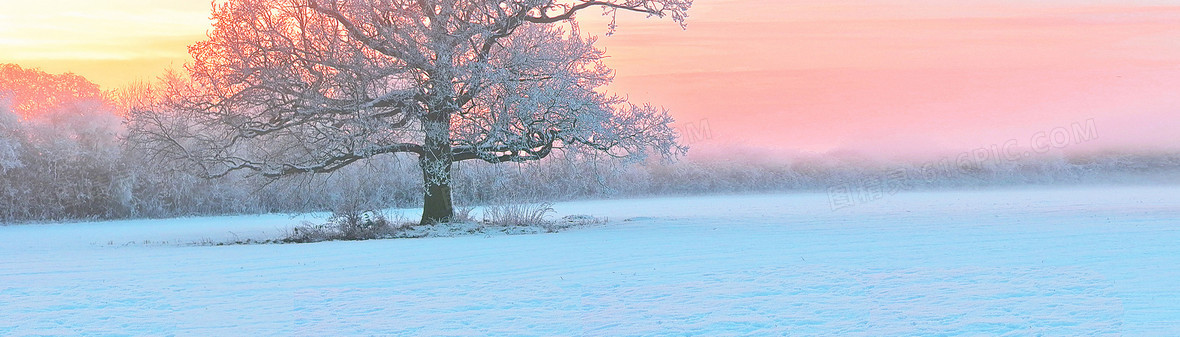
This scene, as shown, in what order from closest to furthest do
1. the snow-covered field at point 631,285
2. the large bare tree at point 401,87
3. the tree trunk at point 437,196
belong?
the snow-covered field at point 631,285
the large bare tree at point 401,87
the tree trunk at point 437,196

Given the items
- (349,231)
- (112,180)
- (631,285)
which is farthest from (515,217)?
(112,180)

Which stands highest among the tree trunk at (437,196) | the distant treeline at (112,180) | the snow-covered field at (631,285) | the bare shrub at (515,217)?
the distant treeline at (112,180)

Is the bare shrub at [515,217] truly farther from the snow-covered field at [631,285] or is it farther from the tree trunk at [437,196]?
the snow-covered field at [631,285]

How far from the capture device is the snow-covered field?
33.6 ft

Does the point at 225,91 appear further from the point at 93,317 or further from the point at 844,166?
the point at 844,166

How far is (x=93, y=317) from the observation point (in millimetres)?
11352

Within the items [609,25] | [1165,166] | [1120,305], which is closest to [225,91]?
[609,25]

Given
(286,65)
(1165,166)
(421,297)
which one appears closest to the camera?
(421,297)

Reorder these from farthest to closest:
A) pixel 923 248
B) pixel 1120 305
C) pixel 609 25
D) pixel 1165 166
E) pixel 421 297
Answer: pixel 1165 166 → pixel 609 25 → pixel 923 248 → pixel 421 297 → pixel 1120 305

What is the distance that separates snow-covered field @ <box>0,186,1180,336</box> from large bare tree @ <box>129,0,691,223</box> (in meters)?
3.21

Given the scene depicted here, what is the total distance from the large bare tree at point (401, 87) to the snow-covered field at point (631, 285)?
321 centimetres

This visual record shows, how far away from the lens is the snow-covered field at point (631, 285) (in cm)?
1023

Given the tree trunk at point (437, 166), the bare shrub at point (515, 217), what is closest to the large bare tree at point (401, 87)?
the tree trunk at point (437, 166)

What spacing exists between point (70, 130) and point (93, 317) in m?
33.5
